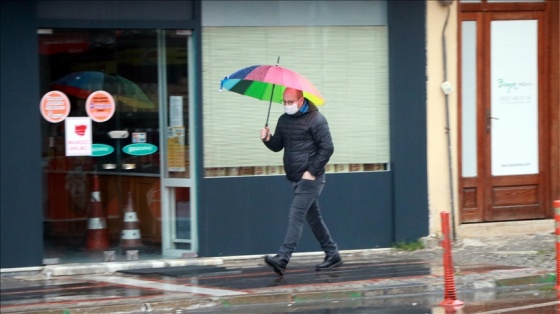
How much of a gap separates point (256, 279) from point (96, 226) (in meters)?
2.43

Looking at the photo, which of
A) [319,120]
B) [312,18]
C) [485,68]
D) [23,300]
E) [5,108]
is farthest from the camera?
[485,68]

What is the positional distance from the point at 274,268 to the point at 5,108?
11.7ft

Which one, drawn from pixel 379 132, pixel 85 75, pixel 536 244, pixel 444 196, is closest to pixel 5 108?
pixel 85 75

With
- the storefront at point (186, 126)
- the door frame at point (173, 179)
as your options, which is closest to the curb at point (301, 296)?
the storefront at point (186, 126)

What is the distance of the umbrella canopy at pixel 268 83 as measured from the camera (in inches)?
400

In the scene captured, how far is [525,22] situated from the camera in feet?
43.7

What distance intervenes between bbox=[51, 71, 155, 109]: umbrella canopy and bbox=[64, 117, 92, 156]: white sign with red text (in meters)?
0.31

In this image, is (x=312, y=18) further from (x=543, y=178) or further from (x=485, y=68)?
(x=543, y=178)

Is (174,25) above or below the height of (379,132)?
above

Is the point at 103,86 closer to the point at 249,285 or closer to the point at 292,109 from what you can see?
the point at 292,109

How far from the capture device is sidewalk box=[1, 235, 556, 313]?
31.4 feet

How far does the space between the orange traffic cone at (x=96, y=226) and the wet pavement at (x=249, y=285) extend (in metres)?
0.42

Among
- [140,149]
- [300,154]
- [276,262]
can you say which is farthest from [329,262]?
[140,149]

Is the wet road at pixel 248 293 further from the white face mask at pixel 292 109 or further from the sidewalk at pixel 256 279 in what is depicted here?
Result: the white face mask at pixel 292 109
